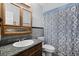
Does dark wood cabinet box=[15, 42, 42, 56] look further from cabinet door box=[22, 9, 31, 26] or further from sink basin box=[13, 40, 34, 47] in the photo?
cabinet door box=[22, 9, 31, 26]

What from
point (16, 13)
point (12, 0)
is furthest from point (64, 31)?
point (12, 0)

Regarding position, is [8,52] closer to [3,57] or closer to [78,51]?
[3,57]

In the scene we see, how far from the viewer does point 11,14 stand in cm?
153

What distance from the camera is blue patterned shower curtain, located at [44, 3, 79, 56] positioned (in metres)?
1.54

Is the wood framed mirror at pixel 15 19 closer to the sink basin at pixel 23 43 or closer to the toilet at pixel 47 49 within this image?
the sink basin at pixel 23 43

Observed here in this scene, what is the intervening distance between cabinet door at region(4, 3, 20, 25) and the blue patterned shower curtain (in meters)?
0.39

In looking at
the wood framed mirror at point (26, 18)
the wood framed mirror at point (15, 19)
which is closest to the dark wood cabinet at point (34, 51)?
the wood framed mirror at point (15, 19)

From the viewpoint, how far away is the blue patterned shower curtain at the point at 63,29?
154 centimetres

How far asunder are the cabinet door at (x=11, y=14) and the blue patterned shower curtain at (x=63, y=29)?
392 millimetres

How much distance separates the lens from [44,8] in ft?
5.25

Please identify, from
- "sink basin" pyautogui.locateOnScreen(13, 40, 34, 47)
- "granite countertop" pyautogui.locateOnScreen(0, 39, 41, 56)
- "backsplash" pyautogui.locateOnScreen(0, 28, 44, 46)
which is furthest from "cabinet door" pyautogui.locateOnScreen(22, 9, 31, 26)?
"granite countertop" pyautogui.locateOnScreen(0, 39, 41, 56)

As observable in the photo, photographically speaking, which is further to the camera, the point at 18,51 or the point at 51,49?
the point at 51,49

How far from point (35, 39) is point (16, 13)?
45 centimetres

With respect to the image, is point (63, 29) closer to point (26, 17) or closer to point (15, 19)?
point (26, 17)
